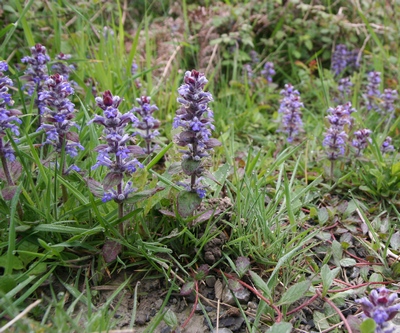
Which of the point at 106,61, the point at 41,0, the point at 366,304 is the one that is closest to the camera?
the point at 366,304

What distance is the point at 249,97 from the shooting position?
15.0 ft

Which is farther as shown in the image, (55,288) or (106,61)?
(106,61)

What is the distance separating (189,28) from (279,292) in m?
3.99

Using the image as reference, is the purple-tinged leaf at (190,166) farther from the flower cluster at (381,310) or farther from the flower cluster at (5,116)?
the flower cluster at (381,310)

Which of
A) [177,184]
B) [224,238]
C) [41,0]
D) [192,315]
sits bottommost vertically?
[192,315]

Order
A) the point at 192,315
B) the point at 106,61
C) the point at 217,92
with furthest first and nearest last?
the point at 217,92
the point at 106,61
the point at 192,315

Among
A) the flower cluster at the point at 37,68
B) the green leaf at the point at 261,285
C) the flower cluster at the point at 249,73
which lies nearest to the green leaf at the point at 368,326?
the green leaf at the point at 261,285

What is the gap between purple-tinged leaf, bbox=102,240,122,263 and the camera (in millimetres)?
2188

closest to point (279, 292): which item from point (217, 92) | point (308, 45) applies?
point (217, 92)

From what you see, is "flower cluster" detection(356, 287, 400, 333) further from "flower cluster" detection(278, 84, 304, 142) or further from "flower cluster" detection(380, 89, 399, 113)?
"flower cluster" detection(380, 89, 399, 113)

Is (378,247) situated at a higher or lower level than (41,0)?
lower

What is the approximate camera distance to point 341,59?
516cm

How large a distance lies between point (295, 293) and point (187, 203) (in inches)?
28.3

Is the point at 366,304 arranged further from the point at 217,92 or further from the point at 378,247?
the point at 217,92
